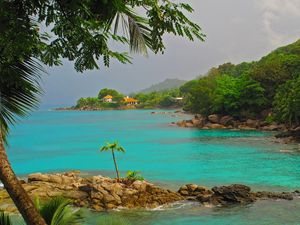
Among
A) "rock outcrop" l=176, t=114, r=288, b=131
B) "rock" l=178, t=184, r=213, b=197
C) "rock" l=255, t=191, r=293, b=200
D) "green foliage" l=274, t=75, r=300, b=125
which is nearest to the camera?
"rock" l=255, t=191, r=293, b=200

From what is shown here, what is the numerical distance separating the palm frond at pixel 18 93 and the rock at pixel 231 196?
1873 cm

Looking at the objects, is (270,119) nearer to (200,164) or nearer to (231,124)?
(231,124)

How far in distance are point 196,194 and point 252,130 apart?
41819mm

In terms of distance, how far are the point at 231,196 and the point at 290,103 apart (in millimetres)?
30188

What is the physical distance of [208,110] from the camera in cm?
7506

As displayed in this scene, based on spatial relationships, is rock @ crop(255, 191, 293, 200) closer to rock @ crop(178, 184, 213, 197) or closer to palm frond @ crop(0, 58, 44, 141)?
rock @ crop(178, 184, 213, 197)

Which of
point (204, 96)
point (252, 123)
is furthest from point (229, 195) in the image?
point (204, 96)

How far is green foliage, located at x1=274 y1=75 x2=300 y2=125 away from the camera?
48.8 meters

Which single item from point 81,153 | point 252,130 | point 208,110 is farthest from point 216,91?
point 81,153

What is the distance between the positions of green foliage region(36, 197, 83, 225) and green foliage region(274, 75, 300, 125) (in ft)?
155

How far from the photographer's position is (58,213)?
14.0 ft

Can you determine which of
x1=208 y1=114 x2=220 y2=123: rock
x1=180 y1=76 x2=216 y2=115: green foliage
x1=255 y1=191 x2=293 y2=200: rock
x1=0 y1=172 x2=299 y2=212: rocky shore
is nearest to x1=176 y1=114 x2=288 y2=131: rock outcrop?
x1=208 y1=114 x2=220 y2=123: rock

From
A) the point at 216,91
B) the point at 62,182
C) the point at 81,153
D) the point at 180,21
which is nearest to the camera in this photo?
the point at 180,21

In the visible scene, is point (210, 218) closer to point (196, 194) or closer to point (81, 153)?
point (196, 194)
